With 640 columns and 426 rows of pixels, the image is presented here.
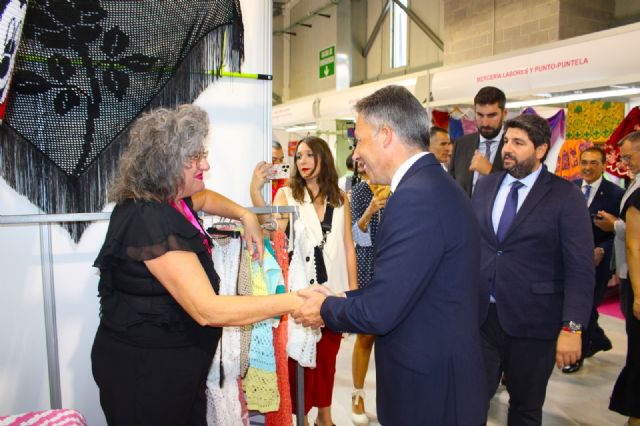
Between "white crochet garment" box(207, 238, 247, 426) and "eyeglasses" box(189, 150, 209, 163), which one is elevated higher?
"eyeglasses" box(189, 150, 209, 163)

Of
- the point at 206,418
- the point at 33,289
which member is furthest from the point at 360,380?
the point at 33,289

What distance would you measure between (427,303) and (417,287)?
0.28 ft

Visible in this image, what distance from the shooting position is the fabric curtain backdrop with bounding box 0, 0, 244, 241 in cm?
214

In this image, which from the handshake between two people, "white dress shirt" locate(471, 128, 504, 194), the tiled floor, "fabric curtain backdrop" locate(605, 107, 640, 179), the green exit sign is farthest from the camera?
the green exit sign

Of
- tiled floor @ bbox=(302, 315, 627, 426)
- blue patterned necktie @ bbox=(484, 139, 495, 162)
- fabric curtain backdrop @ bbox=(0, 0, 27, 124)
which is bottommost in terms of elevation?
tiled floor @ bbox=(302, 315, 627, 426)

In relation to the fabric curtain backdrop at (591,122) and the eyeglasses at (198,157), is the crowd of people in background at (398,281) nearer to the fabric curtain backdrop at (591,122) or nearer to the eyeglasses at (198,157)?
the eyeglasses at (198,157)

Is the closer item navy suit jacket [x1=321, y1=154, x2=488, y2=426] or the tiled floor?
navy suit jacket [x1=321, y1=154, x2=488, y2=426]

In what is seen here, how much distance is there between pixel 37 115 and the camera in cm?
217

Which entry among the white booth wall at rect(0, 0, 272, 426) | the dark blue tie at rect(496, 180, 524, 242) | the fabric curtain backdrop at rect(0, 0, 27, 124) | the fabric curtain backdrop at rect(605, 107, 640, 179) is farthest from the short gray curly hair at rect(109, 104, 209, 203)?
the fabric curtain backdrop at rect(605, 107, 640, 179)

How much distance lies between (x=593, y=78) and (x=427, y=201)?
11.6 feet

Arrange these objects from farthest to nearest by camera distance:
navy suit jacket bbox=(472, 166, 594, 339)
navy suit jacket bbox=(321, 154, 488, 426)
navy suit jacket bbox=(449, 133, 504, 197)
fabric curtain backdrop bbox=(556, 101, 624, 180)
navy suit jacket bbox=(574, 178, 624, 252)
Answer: fabric curtain backdrop bbox=(556, 101, 624, 180), navy suit jacket bbox=(574, 178, 624, 252), navy suit jacket bbox=(449, 133, 504, 197), navy suit jacket bbox=(472, 166, 594, 339), navy suit jacket bbox=(321, 154, 488, 426)

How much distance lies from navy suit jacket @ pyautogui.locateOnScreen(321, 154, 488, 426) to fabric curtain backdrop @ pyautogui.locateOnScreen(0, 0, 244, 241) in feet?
4.56

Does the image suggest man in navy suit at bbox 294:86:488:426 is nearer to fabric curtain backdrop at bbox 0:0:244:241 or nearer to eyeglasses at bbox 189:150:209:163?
eyeglasses at bbox 189:150:209:163

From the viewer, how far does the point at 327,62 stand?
12984mm
